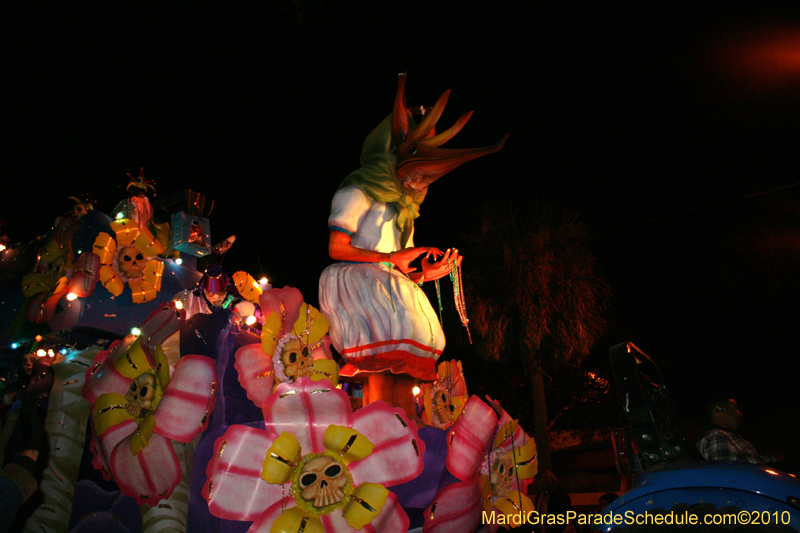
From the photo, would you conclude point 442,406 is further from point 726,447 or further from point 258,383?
point 726,447

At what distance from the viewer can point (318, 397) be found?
2.24 metres

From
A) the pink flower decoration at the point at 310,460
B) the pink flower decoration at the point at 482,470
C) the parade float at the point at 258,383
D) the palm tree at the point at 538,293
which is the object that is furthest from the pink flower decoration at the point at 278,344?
the palm tree at the point at 538,293

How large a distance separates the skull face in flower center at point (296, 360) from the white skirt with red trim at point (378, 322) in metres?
0.53

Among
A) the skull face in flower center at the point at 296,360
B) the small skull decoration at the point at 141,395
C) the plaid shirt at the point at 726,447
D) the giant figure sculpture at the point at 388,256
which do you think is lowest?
the plaid shirt at the point at 726,447

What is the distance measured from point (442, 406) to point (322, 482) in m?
1.70

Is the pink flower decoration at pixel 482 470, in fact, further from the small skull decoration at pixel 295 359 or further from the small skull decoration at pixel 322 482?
the small skull decoration at pixel 295 359

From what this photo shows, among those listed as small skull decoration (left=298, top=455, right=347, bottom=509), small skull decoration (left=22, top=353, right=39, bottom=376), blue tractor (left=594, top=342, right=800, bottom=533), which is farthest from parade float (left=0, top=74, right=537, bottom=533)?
blue tractor (left=594, top=342, right=800, bottom=533)

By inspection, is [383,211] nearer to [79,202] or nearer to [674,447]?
[674,447]

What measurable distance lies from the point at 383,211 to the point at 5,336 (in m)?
3.13

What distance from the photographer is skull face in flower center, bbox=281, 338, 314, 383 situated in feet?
8.21

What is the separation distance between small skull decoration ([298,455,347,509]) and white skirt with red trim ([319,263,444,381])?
0.86 metres

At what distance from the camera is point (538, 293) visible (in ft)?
36.9

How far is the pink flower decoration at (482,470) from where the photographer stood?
8.23 feet

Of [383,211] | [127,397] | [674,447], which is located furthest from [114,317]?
[674,447]
